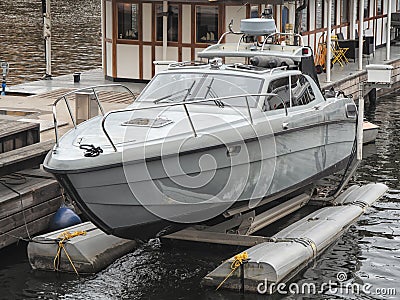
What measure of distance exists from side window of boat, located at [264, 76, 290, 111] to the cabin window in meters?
12.2

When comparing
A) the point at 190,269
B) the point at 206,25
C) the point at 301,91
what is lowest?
the point at 190,269

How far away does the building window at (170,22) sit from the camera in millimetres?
20444

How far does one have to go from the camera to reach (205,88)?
1146cm

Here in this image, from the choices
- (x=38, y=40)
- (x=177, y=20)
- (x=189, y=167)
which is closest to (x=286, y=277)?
(x=189, y=167)

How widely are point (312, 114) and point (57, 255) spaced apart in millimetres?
3788

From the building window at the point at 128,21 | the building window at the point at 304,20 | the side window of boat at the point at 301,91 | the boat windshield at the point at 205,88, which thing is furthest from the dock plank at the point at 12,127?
the building window at the point at 304,20

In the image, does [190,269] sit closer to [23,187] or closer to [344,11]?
[23,187]

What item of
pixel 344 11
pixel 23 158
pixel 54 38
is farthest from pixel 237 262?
pixel 54 38

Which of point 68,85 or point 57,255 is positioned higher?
point 68,85

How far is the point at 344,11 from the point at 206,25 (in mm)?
6964

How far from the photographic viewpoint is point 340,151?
13156 millimetres

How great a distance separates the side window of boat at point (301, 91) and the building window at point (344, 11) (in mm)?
13604

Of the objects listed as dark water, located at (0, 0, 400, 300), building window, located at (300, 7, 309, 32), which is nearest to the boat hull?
dark water, located at (0, 0, 400, 300)

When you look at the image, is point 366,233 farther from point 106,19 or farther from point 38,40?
point 38,40
